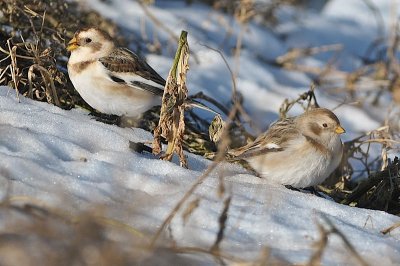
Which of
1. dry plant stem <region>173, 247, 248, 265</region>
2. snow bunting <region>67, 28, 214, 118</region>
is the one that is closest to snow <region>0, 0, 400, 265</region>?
dry plant stem <region>173, 247, 248, 265</region>

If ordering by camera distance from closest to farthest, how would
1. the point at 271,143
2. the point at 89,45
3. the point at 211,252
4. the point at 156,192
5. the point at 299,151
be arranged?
the point at 211,252
the point at 156,192
the point at 299,151
the point at 271,143
the point at 89,45

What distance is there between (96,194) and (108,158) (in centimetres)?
57

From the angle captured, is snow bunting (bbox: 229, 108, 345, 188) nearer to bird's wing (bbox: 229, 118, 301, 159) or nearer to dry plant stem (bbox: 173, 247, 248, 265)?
bird's wing (bbox: 229, 118, 301, 159)

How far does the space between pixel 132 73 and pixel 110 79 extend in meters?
0.16

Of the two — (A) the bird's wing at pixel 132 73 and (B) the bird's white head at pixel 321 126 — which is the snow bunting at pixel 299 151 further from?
(A) the bird's wing at pixel 132 73

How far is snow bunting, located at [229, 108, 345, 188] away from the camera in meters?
4.34

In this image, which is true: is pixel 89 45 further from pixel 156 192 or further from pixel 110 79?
pixel 156 192

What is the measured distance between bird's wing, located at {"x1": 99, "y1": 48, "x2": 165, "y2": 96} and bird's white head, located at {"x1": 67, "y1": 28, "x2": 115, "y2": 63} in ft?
0.21

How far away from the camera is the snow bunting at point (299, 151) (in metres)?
4.34

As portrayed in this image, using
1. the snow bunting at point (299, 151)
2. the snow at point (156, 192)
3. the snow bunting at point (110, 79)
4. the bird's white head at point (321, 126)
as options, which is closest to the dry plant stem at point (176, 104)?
the snow at point (156, 192)

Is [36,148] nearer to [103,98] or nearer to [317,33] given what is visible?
[103,98]

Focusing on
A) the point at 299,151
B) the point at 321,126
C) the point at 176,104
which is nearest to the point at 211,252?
the point at 176,104

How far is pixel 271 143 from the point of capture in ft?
14.8

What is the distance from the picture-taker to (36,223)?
8.07 feet
